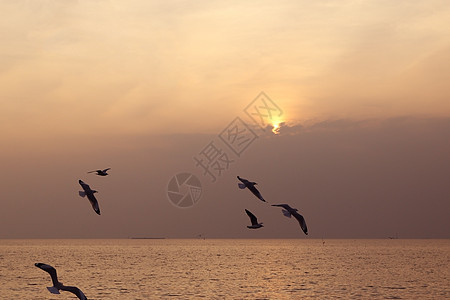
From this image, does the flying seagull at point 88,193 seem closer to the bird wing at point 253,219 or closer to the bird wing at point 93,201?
the bird wing at point 93,201

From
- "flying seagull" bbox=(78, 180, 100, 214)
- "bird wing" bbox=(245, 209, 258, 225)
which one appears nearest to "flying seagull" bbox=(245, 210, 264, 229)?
"bird wing" bbox=(245, 209, 258, 225)

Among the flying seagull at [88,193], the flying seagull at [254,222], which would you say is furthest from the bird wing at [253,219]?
the flying seagull at [88,193]

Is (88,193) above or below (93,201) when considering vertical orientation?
above

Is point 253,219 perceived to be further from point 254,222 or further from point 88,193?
point 88,193

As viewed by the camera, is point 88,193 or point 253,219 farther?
point 253,219

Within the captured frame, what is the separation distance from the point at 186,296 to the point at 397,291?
34.8 meters

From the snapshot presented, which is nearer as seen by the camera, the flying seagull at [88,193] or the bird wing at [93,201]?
the bird wing at [93,201]

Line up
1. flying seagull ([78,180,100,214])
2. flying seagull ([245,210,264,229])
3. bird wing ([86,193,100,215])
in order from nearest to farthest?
bird wing ([86,193,100,215])
flying seagull ([78,180,100,214])
flying seagull ([245,210,264,229])

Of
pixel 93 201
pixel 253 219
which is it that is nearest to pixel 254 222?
pixel 253 219

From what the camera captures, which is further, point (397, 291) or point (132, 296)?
point (397, 291)

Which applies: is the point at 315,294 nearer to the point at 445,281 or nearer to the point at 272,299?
the point at 272,299

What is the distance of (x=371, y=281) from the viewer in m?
129

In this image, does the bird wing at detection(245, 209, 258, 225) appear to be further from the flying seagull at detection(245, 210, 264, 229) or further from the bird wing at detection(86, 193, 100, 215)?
the bird wing at detection(86, 193, 100, 215)

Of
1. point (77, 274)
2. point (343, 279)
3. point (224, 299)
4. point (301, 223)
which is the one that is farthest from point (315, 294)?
point (301, 223)
